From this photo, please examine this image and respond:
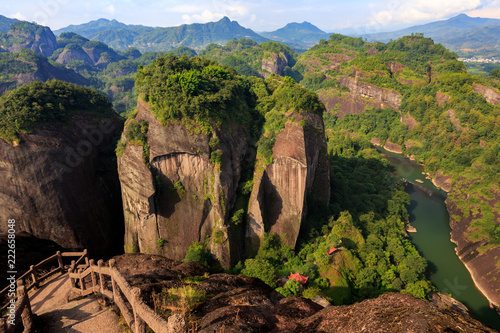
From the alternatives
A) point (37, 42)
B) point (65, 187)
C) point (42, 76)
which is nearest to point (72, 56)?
point (37, 42)

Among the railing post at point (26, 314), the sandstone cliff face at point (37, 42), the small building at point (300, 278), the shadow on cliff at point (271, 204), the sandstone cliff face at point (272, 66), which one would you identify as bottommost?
the small building at point (300, 278)

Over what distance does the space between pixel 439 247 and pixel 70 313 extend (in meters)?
41.9

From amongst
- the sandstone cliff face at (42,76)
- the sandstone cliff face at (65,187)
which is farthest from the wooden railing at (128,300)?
the sandstone cliff face at (42,76)

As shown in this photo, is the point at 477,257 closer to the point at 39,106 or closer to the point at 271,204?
the point at 271,204

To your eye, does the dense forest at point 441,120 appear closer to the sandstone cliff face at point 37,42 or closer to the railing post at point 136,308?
the railing post at point 136,308

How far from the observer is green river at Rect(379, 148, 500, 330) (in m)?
28.7

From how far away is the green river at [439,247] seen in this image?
28.7m

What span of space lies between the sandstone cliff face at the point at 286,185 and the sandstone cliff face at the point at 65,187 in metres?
→ 13.6

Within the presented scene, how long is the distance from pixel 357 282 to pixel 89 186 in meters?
26.0

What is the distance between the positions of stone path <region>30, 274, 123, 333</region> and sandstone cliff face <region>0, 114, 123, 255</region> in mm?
9469

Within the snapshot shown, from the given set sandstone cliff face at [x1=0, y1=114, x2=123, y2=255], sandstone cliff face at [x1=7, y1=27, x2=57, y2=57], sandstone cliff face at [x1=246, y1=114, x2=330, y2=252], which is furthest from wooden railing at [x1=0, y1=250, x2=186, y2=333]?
sandstone cliff face at [x1=7, y1=27, x2=57, y2=57]

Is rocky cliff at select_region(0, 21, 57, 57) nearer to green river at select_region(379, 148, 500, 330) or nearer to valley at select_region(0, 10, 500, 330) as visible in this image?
valley at select_region(0, 10, 500, 330)

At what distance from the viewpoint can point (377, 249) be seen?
29141 mm

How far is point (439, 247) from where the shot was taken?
119ft
